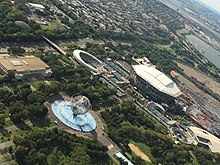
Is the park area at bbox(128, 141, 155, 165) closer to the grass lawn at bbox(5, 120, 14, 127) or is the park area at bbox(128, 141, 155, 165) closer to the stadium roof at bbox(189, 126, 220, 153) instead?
the stadium roof at bbox(189, 126, 220, 153)

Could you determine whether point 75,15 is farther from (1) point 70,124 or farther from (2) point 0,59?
(1) point 70,124

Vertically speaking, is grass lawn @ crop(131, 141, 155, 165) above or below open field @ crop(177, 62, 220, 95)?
above

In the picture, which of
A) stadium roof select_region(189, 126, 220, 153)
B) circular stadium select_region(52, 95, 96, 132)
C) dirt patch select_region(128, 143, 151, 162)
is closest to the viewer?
circular stadium select_region(52, 95, 96, 132)

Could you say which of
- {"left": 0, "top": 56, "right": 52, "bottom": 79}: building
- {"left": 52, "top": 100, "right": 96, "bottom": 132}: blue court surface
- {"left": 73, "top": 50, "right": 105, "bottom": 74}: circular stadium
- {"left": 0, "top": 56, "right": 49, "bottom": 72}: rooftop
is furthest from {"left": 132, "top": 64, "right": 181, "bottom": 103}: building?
{"left": 0, "top": 56, "right": 49, "bottom": 72}: rooftop

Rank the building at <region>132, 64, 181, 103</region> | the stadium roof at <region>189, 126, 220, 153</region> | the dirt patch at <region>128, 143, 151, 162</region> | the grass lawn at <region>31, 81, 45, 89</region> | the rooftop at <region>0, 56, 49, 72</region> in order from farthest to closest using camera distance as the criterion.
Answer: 1. the building at <region>132, 64, 181, 103</region>
2. the stadium roof at <region>189, 126, 220, 153</region>
3. the grass lawn at <region>31, 81, 45, 89</region>
4. the rooftop at <region>0, 56, 49, 72</region>
5. the dirt patch at <region>128, 143, 151, 162</region>

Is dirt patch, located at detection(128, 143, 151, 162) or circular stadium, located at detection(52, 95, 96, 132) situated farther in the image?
dirt patch, located at detection(128, 143, 151, 162)

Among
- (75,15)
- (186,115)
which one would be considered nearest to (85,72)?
(186,115)

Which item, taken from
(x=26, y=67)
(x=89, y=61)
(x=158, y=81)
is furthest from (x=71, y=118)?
(x=158, y=81)
